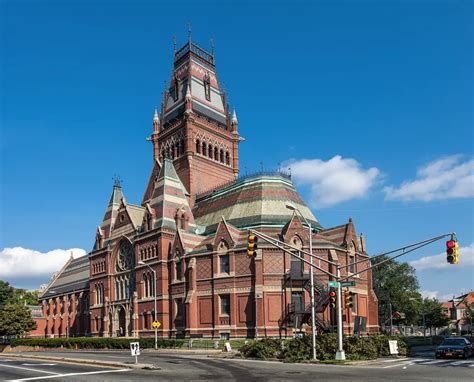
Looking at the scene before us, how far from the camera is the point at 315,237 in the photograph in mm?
54781

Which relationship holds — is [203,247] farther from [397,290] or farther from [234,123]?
[397,290]

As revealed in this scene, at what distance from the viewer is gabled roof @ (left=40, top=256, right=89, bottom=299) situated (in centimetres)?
8719

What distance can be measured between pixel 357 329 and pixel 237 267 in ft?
44.2

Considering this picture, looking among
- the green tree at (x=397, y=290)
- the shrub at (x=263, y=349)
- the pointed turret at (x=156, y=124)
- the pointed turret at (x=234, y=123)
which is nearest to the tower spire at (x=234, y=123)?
the pointed turret at (x=234, y=123)

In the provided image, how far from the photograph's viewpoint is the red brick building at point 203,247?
51.8 m

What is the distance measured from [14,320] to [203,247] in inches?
1522

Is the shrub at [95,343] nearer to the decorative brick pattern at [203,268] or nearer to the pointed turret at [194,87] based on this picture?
the decorative brick pattern at [203,268]

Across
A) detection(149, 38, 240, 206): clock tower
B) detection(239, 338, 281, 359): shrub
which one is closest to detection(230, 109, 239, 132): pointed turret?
detection(149, 38, 240, 206): clock tower

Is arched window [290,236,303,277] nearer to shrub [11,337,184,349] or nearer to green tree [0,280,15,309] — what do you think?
shrub [11,337,184,349]

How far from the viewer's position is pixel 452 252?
76.5 feet

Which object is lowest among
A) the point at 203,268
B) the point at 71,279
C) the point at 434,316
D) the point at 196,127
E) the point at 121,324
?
the point at 434,316

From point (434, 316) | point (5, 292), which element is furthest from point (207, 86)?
point (5, 292)

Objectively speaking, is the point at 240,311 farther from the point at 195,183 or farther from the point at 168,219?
the point at 195,183

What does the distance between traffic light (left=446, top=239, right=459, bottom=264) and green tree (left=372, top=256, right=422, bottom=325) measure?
7426cm
